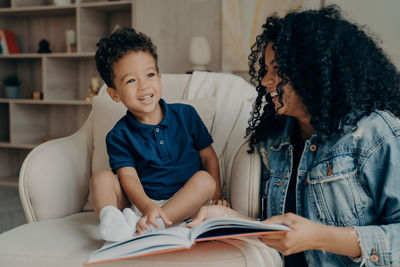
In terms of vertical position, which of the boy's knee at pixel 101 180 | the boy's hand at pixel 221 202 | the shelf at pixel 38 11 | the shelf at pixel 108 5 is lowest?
the boy's hand at pixel 221 202

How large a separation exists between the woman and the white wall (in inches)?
59.6

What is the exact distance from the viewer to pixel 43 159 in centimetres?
131

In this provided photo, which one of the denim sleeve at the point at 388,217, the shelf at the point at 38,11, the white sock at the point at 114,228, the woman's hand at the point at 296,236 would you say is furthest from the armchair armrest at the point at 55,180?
the shelf at the point at 38,11

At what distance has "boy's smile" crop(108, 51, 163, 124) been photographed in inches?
51.7

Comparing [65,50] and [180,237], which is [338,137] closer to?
[180,237]

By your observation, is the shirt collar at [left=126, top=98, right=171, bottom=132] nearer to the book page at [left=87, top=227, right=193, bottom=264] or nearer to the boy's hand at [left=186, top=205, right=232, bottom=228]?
the boy's hand at [left=186, top=205, right=232, bottom=228]

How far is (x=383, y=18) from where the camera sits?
2.39 metres

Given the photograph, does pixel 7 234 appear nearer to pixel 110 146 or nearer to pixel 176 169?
pixel 110 146

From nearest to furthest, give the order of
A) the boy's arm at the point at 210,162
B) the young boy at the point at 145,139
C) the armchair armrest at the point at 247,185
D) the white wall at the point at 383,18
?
the armchair armrest at the point at 247,185 → the young boy at the point at 145,139 → the boy's arm at the point at 210,162 → the white wall at the point at 383,18

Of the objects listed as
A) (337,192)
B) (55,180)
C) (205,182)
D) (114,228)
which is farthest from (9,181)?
(337,192)

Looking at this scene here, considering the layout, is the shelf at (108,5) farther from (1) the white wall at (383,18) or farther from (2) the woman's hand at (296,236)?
(2) the woman's hand at (296,236)

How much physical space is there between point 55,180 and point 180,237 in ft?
2.18

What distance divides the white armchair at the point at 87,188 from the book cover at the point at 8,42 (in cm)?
238

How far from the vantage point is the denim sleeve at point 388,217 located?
2.90ft
